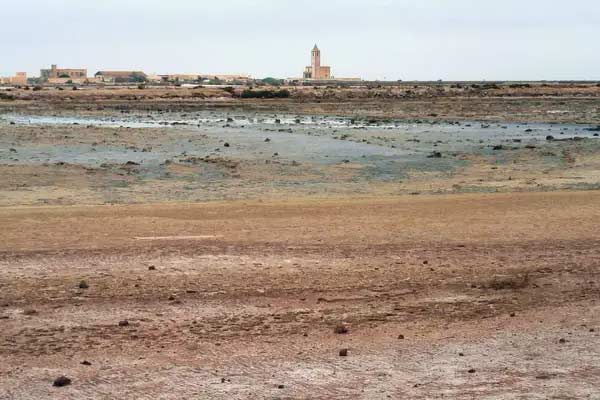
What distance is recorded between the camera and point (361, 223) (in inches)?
541

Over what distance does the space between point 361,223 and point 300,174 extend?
36.1 feet

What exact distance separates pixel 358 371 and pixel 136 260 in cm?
456

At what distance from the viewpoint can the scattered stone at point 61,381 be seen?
6.29 m

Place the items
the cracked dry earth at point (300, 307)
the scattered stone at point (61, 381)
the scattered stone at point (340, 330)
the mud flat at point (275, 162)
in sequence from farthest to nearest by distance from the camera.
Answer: the mud flat at point (275, 162) < the scattered stone at point (340, 330) < the cracked dry earth at point (300, 307) < the scattered stone at point (61, 381)

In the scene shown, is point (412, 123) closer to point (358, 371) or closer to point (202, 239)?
point (202, 239)

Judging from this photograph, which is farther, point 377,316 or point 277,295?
point 277,295

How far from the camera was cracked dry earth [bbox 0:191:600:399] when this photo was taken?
255 inches

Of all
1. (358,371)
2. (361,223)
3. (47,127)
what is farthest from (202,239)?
(47,127)

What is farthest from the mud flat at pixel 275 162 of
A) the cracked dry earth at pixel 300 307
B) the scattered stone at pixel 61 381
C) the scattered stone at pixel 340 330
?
the scattered stone at pixel 61 381

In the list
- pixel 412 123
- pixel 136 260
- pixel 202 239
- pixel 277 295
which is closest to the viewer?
pixel 277 295

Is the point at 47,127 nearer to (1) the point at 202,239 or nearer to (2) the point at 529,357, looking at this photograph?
(1) the point at 202,239

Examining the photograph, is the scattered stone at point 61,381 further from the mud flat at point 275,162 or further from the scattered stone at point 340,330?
the mud flat at point 275,162

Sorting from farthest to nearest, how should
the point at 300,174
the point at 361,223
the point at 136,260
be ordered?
the point at 300,174 → the point at 361,223 → the point at 136,260

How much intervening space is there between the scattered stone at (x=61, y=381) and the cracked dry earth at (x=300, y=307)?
0.05m
